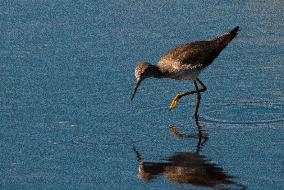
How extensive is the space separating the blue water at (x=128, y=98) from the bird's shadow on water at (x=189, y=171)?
0.06 feet

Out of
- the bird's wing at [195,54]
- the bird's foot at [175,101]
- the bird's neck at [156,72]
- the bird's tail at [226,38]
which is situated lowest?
the bird's foot at [175,101]

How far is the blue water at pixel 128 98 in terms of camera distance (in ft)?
27.4

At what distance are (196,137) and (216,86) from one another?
147cm

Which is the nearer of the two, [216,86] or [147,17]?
[216,86]

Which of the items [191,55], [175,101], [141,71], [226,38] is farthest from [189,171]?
[226,38]

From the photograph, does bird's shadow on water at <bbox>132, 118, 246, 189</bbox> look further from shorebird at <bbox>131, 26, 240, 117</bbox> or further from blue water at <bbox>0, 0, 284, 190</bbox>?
shorebird at <bbox>131, 26, 240, 117</bbox>

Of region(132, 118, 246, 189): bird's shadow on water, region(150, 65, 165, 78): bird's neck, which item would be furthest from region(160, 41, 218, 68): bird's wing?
region(132, 118, 246, 189): bird's shadow on water

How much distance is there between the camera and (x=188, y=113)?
10.1 meters

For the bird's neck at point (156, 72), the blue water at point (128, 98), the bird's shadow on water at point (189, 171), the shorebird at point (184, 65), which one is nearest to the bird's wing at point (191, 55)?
the shorebird at point (184, 65)

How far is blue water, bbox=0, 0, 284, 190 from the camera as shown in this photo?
8.34 meters

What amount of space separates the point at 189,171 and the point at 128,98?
83.0 inches

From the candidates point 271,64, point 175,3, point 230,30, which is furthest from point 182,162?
point 175,3

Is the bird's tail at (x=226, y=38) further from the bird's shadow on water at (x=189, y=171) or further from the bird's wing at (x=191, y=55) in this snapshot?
the bird's shadow on water at (x=189, y=171)

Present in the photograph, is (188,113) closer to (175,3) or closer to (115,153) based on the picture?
(115,153)
